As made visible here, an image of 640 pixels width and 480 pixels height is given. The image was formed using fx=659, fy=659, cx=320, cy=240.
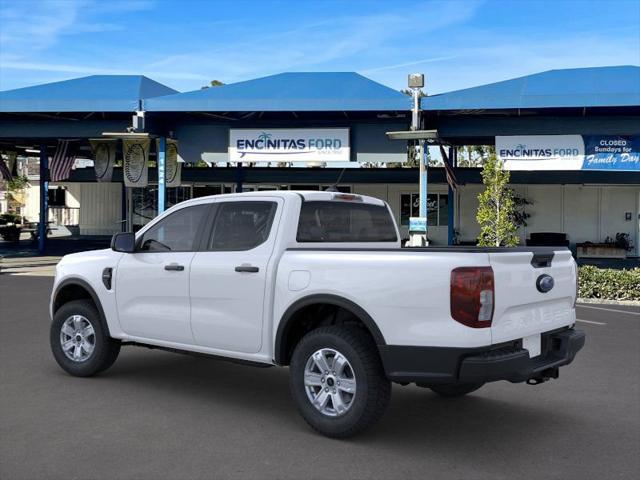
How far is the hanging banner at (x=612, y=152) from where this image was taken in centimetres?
1966

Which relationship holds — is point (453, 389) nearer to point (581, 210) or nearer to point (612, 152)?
point (612, 152)

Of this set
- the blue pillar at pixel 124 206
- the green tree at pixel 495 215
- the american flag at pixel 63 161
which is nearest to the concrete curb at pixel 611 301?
the green tree at pixel 495 215

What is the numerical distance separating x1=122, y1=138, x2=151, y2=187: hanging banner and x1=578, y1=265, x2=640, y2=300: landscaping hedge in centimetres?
1465

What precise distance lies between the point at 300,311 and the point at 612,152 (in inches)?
682

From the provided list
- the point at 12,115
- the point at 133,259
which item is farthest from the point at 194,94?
the point at 133,259

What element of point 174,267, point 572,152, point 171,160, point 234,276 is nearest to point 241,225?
point 234,276

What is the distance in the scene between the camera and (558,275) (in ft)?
16.7

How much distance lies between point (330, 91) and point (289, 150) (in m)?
2.21

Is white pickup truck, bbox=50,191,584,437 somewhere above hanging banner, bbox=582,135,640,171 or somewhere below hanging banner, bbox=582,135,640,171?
below

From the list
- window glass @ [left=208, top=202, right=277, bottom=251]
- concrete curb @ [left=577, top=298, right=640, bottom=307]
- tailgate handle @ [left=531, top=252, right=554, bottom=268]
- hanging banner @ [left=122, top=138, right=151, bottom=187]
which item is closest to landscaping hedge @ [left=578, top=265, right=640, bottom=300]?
concrete curb @ [left=577, top=298, right=640, bottom=307]

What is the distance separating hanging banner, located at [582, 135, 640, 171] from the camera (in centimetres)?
1966

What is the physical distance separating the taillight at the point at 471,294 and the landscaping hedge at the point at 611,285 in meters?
10.9

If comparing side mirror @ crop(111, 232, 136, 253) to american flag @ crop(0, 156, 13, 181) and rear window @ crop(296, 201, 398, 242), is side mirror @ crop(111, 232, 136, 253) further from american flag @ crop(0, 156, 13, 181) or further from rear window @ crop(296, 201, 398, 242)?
american flag @ crop(0, 156, 13, 181)

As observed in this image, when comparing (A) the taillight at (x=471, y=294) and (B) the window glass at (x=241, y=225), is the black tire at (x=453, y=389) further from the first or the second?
(B) the window glass at (x=241, y=225)
